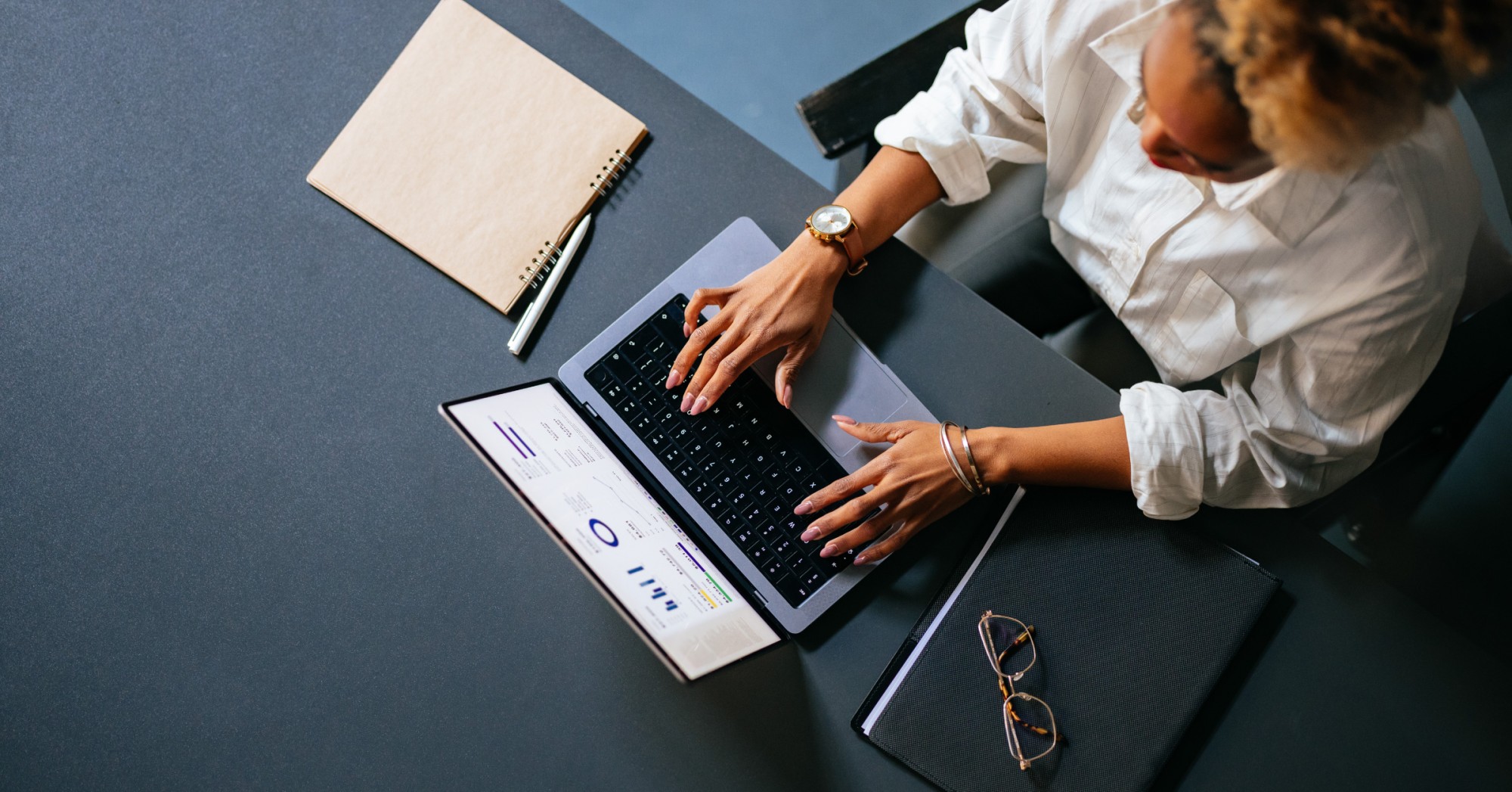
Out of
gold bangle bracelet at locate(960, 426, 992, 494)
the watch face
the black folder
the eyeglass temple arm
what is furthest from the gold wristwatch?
the eyeglass temple arm

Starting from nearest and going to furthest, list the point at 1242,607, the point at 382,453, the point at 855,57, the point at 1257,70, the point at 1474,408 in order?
1. the point at 1257,70
2. the point at 1242,607
3. the point at 382,453
4. the point at 1474,408
5. the point at 855,57

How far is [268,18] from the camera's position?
3.19 feet

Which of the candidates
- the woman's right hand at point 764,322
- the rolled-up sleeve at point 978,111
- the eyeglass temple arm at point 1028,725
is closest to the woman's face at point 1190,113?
the rolled-up sleeve at point 978,111

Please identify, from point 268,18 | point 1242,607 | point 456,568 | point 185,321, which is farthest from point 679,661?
point 268,18

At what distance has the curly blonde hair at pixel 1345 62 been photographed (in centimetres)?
55

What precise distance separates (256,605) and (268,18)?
648mm

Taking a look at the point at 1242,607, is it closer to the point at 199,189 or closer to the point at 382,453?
the point at 382,453

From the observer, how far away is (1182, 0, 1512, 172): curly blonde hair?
553mm

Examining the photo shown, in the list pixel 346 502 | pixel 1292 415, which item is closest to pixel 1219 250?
pixel 1292 415

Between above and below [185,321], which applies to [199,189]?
above

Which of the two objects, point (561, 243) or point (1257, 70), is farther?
point (561, 243)

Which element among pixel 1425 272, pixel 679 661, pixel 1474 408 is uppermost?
pixel 679 661

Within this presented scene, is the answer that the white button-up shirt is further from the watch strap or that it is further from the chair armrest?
the watch strap

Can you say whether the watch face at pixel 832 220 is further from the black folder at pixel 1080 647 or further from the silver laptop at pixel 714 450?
the black folder at pixel 1080 647
